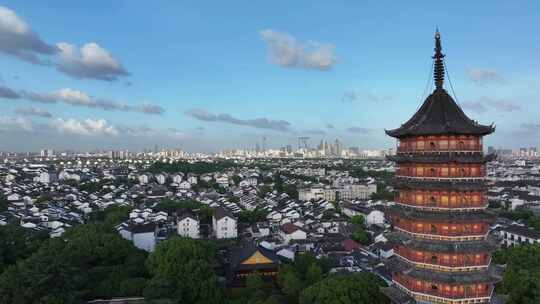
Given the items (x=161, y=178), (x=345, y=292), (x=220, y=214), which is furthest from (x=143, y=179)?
(x=345, y=292)

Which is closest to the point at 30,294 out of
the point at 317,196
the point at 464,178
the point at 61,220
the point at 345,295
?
the point at 345,295

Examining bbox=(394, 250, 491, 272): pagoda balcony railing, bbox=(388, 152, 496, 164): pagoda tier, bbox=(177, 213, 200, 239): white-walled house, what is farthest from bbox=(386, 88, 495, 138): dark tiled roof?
bbox=(177, 213, 200, 239): white-walled house

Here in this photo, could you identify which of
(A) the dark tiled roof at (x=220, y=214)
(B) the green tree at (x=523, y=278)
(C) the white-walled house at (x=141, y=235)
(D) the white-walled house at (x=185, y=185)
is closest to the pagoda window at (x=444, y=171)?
(B) the green tree at (x=523, y=278)

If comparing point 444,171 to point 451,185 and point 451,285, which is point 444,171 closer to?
point 451,185

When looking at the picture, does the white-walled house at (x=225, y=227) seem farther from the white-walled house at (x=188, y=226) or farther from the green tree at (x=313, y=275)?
the green tree at (x=313, y=275)

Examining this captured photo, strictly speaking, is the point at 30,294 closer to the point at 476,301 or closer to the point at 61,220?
the point at 476,301
